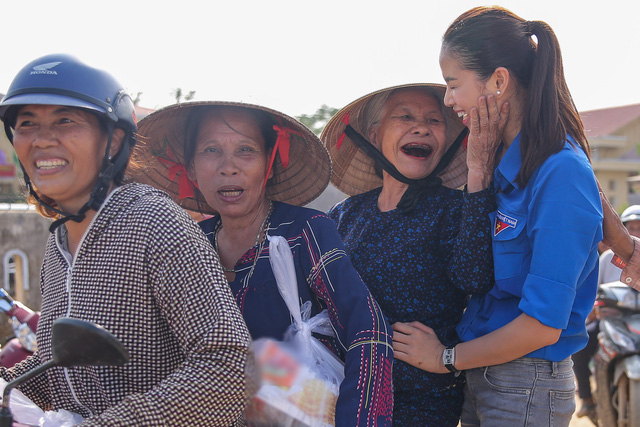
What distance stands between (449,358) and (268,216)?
95cm

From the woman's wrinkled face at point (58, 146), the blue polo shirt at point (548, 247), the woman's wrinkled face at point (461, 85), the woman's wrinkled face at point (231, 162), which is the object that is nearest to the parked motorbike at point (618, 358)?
the blue polo shirt at point (548, 247)

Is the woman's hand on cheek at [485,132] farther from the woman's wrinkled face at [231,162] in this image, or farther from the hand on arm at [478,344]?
the woman's wrinkled face at [231,162]

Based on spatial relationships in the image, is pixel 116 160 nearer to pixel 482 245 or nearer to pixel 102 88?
pixel 102 88

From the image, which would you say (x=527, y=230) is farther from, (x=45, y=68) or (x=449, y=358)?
(x=45, y=68)

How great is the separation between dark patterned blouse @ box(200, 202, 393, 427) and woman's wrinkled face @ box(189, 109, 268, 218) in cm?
16

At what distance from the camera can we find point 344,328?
211cm

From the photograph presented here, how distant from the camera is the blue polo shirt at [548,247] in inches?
74.5

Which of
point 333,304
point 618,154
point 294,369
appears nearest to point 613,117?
point 618,154

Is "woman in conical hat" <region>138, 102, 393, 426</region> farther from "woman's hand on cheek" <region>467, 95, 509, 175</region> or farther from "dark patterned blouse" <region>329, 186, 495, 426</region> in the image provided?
"woman's hand on cheek" <region>467, 95, 509, 175</region>

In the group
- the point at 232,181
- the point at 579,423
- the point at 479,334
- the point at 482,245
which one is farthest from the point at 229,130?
the point at 579,423

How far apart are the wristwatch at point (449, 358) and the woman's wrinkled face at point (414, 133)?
0.81 m

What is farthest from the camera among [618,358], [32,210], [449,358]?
[32,210]

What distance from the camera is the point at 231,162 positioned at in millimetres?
2498

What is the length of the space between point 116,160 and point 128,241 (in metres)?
0.41
